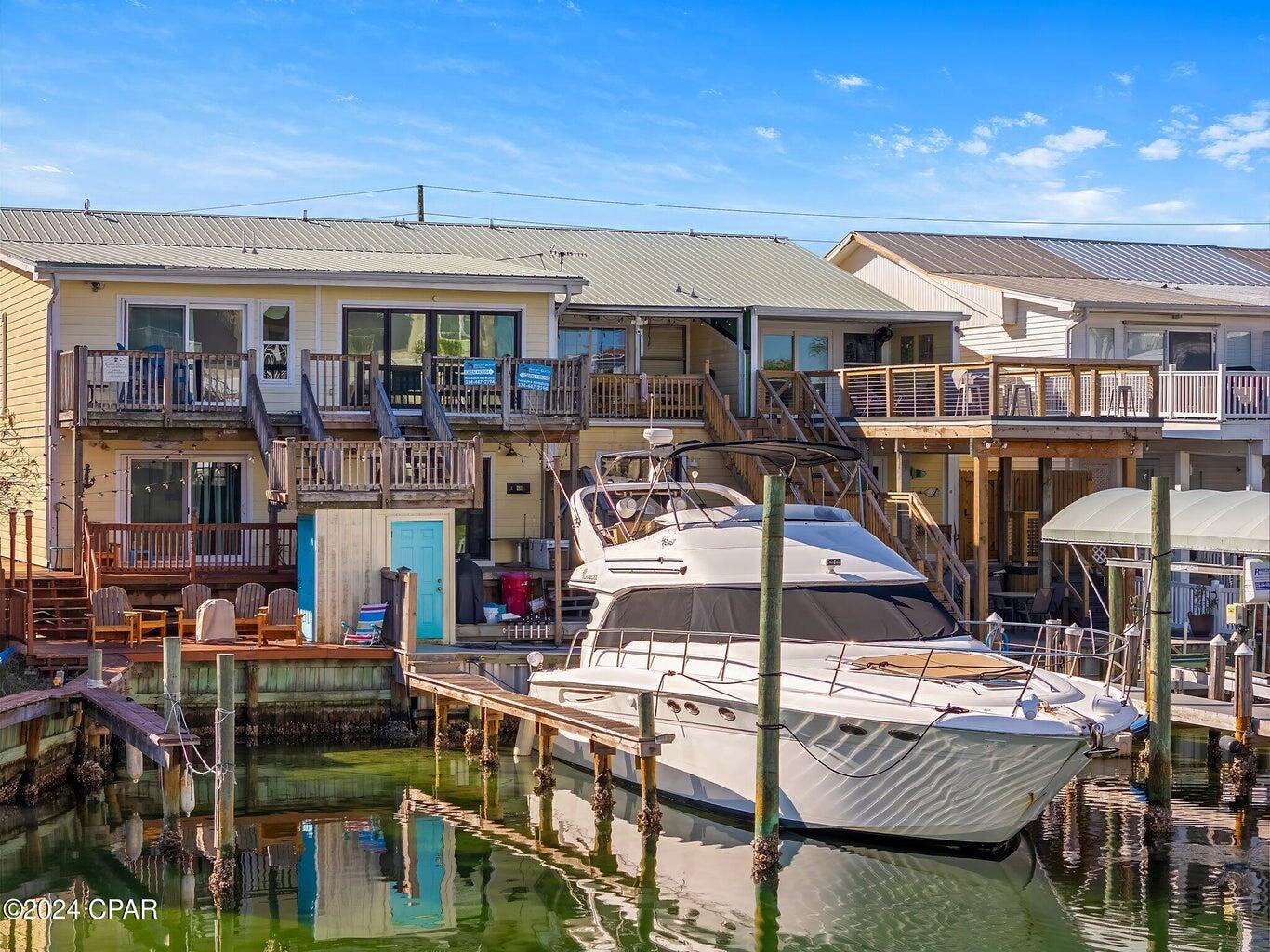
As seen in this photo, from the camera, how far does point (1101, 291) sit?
3381cm

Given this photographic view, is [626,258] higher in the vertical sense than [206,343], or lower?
higher

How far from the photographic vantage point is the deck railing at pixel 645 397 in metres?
30.6

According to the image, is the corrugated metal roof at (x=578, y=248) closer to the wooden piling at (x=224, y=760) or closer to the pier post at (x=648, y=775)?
the pier post at (x=648, y=775)

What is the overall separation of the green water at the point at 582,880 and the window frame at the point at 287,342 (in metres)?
9.42

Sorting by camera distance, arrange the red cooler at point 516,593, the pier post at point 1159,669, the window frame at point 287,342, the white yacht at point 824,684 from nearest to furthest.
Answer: the white yacht at point 824,684, the pier post at point 1159,669, the red cooler at point 516,593, the window frame at point 287,342

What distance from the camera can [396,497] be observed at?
2384 centimetres

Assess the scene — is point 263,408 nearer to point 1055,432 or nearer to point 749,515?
point 749,515

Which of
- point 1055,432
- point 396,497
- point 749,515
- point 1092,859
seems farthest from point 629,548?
point 1055,432

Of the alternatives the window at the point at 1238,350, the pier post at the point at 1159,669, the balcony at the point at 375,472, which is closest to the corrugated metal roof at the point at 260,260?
the balcony at the point at 375,472

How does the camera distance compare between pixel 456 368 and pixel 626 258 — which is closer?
pixel 456 368

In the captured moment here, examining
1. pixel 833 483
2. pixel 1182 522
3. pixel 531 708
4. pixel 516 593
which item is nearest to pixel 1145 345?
pixel 833 483

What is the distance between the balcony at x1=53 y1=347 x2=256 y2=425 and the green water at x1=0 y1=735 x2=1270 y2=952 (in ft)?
25.3

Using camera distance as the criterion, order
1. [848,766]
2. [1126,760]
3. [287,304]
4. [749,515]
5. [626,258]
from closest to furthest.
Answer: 1. [848,766]
2. [749,515]
3. [1126,760]
4. [287,304]
5. [626,258]

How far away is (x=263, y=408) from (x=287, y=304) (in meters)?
2.70
